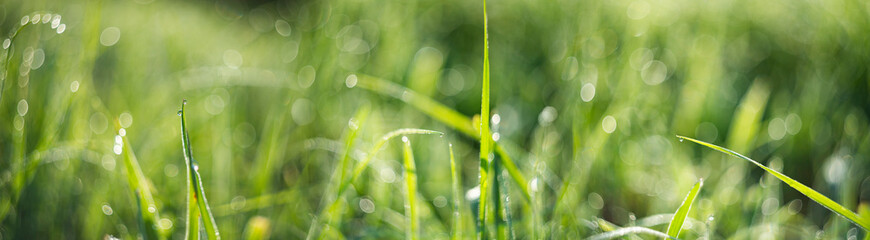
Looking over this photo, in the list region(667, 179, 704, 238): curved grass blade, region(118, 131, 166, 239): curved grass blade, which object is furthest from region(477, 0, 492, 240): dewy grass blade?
region(118, 131, 166, 239): curved grass blade

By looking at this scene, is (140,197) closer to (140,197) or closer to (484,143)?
(140,197)

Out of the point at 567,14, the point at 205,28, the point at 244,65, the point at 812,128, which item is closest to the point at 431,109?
the point at 812,128

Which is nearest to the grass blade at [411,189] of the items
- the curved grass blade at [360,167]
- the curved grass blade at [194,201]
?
the curved grass blade at [360,167]

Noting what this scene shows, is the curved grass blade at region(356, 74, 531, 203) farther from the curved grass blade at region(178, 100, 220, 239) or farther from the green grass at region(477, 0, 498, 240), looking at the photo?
the curved grass blade at region(178, 100, 220, 239)

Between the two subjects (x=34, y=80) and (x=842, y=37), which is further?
(x=842, y=37)

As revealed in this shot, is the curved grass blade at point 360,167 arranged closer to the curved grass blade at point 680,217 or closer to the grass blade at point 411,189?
the grass blade at point 411,189

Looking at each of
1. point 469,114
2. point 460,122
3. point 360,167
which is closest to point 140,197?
point 360,167

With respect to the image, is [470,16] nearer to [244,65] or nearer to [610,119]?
[244,65]
